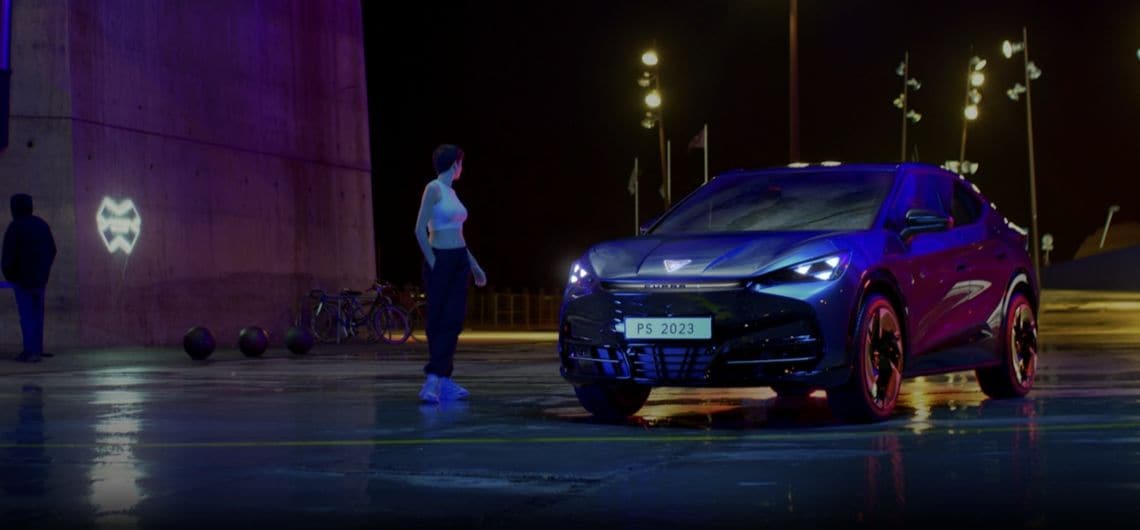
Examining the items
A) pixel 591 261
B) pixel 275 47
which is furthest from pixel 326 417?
pixel 275 47

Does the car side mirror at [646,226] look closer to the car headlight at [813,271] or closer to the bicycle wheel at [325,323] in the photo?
the car headlight at [813,271]

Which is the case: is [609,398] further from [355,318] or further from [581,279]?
[355,318]

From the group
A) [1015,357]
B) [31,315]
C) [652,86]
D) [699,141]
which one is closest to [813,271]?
[1015,357]

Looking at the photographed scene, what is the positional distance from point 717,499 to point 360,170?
78.9 ft

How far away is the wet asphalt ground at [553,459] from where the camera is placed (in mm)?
6727

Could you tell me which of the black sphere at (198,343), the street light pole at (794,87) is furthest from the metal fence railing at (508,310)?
the black sphere at (198,343)

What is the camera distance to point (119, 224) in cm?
2373

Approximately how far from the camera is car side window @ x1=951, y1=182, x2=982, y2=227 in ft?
41.8

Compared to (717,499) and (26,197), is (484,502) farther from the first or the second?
(26,197)

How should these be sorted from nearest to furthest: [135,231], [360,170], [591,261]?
[591,261] → [135,231] → [360,170]

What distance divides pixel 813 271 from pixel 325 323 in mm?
18664

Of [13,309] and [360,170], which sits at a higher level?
[360,170]

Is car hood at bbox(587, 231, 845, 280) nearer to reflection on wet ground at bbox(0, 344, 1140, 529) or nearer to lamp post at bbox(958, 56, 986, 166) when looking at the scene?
reflection on wet ground at bbox(0, 344, 1140, 529)

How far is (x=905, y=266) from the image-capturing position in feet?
37.0
